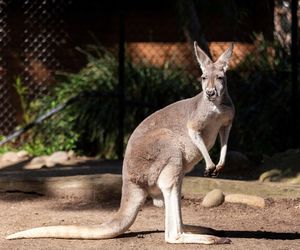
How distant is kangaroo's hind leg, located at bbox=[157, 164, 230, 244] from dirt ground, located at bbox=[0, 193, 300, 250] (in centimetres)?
5

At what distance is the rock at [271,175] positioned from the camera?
7613 millimetres

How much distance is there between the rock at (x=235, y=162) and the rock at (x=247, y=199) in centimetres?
138

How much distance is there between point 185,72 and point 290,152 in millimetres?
3432

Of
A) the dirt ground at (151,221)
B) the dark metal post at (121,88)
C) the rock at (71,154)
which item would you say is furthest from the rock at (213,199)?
the rock at (71,154)

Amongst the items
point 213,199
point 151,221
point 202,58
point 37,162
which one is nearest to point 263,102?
point 37,162

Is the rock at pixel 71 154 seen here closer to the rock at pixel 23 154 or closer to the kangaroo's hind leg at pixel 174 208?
the rock at pixel 23 154

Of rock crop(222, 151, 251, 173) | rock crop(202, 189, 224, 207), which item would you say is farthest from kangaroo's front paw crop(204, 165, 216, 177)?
rock crop(222, 151, 251, 173)

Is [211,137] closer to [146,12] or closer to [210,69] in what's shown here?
[210,69]

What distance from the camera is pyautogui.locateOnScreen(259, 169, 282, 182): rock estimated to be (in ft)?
25.0

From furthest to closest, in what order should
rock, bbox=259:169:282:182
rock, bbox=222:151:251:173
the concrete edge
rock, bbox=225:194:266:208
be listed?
rock, bbox=222:151:251:173, rock, bbox=259:169:282:182, the concrete edge, rock, bbox=225:194:266:208

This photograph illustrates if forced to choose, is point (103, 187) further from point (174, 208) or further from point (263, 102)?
point (263, 102)

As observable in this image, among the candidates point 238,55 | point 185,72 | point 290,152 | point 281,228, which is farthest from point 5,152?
point 281,228

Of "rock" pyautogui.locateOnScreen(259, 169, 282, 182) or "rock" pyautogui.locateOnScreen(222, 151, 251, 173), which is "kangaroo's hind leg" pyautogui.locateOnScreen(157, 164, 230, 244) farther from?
"rock" pyautogui.locateOnScreen(222, 151, 251, 173)

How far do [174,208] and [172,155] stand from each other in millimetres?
356
